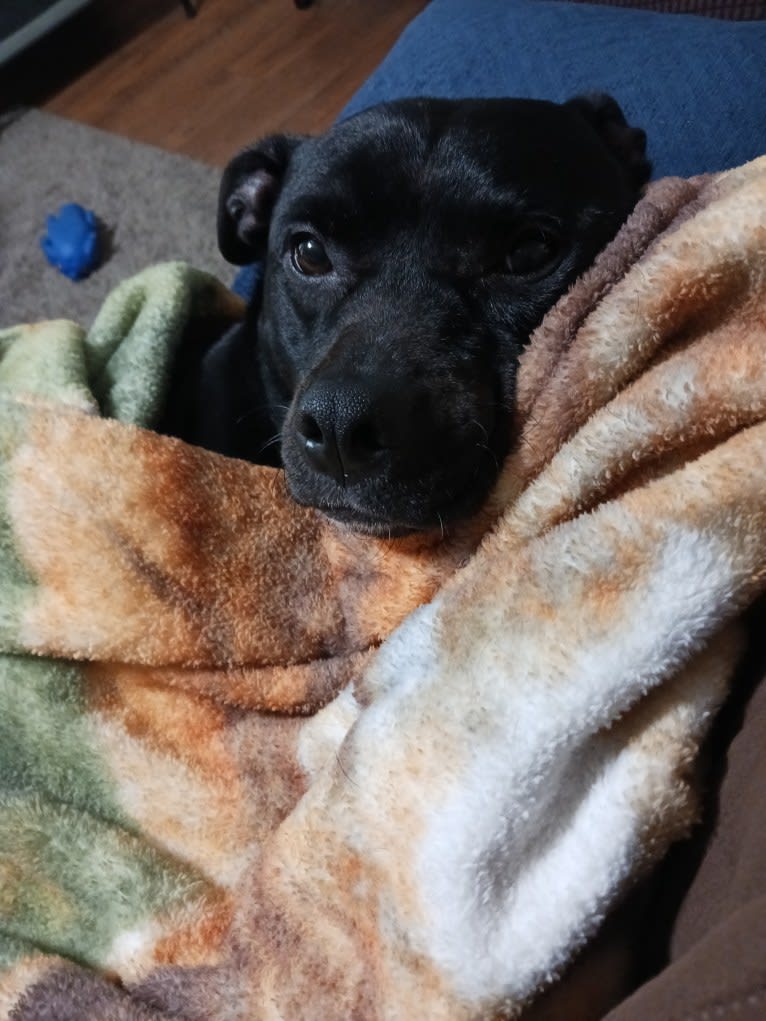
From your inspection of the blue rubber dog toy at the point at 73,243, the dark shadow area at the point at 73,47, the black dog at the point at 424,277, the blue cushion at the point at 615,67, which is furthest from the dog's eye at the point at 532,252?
the dark shadow area at the point at 73,47

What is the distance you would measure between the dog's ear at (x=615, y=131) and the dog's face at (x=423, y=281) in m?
0.02

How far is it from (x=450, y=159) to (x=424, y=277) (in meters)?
0.14

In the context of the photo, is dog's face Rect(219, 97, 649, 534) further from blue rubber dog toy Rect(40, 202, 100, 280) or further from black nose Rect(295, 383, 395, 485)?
blue rubber dog toy Rect(40, 202, 100, 280)

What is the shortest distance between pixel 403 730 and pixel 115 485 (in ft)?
1.49

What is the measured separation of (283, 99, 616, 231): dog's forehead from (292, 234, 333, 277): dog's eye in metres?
0.03

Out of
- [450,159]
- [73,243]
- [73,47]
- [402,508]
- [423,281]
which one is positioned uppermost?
[450,159]

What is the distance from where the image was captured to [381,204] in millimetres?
1051

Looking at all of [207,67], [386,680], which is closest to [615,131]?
[386,680]

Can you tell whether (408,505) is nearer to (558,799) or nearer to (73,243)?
(558,799)

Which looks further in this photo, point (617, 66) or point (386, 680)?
point (617, 66)

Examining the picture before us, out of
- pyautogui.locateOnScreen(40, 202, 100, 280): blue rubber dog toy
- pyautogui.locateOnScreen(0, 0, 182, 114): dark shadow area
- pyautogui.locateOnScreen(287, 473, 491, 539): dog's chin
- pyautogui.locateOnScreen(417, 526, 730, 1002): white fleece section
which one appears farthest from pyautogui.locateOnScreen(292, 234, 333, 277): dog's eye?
pyautogui.locateOnScreen(0, 0, 182, 114): dark shadow area

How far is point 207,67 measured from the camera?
3402 mm

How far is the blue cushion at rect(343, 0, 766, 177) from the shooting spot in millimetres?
1352

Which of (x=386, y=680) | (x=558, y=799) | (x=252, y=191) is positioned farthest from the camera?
(x=252, y=191)
